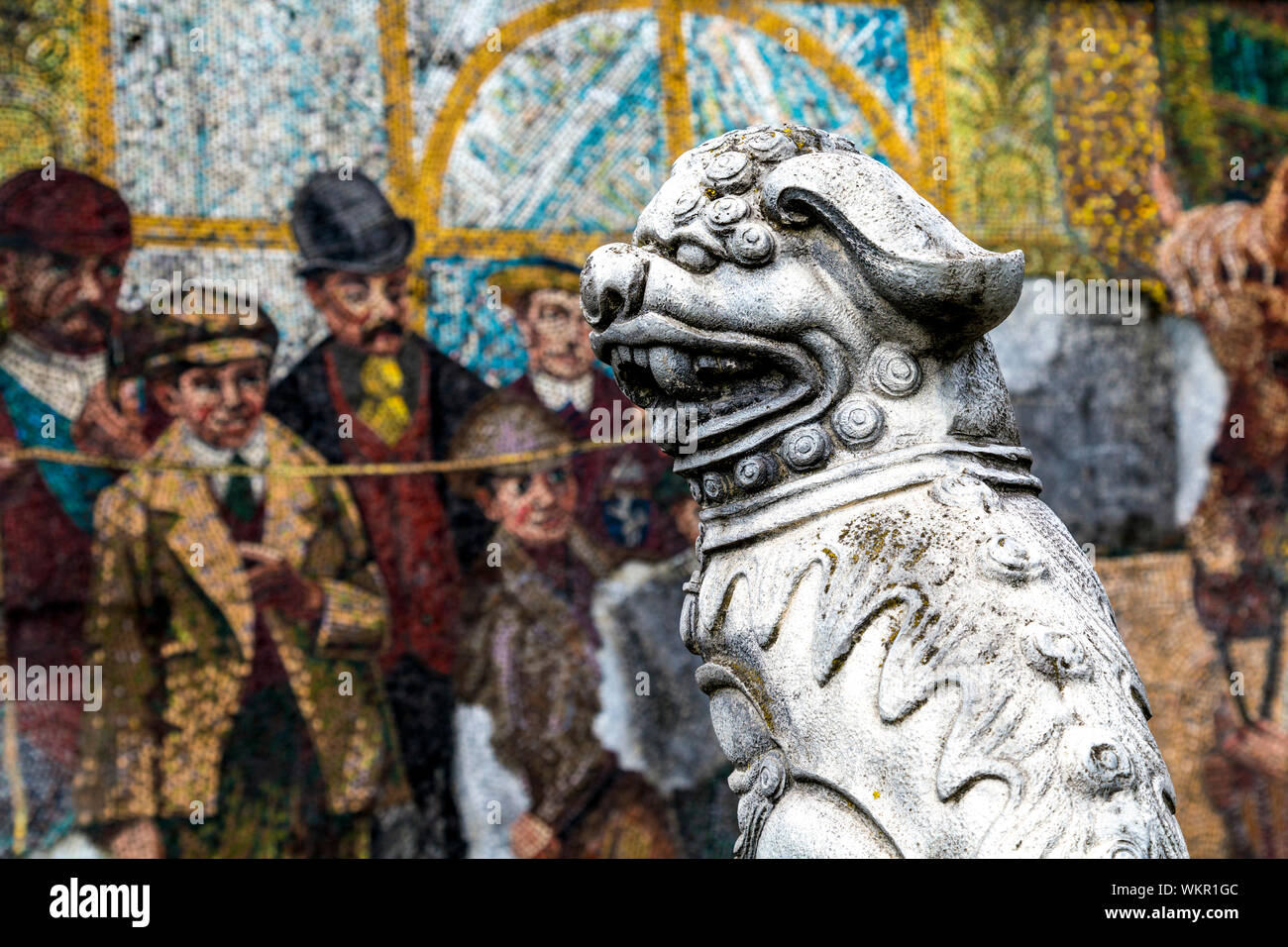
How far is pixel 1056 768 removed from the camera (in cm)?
241

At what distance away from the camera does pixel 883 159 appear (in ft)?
23.5

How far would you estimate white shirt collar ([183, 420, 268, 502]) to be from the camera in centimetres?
628

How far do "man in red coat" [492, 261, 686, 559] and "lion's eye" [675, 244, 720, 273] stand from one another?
12.7 ft

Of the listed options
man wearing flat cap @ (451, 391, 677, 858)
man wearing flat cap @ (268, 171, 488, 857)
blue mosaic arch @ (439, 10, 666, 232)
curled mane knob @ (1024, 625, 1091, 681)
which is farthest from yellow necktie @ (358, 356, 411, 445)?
curled mane knob @ (1024, 625, 1091, 681)

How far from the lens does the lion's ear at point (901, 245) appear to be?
8.73 feet

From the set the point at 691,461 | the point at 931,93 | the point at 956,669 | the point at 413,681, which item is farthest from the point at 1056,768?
the point at 931,93

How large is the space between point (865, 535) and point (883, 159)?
4.87 m

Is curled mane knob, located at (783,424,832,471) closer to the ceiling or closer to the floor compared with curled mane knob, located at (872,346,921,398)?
closer to the floor

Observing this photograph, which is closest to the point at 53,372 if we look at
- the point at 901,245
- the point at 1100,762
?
the point at 901,245

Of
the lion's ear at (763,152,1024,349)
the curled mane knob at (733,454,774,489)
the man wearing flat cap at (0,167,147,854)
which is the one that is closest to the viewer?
the lion's ear at (763,152,1024,349)

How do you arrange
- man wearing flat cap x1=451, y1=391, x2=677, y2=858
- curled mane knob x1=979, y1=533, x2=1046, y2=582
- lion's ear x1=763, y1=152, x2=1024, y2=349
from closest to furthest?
curled mane knob x1=979, y1=533, x2=1046, y2=582
lion's ear x1=763, y1=152, x2=1024, y2=349
man wearing flat cap x1=451, y1=391, x2=677, y2=858

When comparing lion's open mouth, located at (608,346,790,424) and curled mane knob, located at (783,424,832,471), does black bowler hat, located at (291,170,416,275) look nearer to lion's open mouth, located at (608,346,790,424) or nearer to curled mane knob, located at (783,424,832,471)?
lion's open mouth, located at (608,346,790,424)
